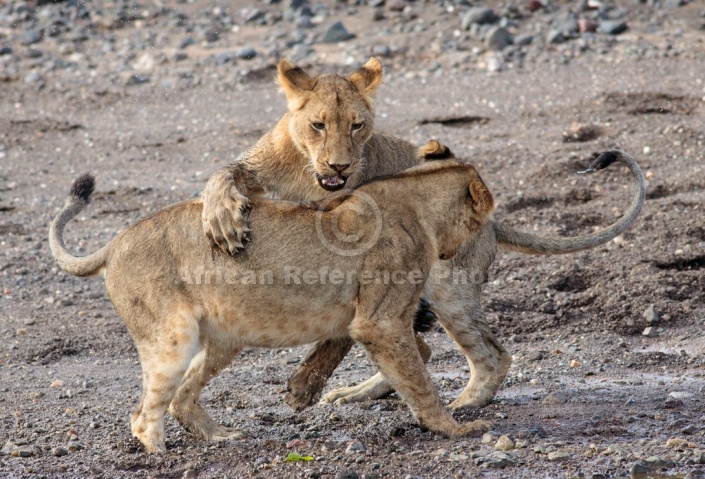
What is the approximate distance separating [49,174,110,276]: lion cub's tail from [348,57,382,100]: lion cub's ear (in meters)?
1.45

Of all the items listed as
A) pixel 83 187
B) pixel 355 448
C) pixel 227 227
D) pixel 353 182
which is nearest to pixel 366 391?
pixel 355 448

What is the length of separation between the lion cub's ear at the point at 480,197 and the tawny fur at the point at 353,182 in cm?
48

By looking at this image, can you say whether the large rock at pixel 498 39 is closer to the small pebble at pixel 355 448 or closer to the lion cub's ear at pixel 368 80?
the lion cub's ear at pixel 368 80

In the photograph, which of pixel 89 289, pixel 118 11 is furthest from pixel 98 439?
pixel 118 11

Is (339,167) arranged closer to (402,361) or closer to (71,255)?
(402,361)

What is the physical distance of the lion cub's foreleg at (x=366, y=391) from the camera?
5977mm

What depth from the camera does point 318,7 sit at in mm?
14125

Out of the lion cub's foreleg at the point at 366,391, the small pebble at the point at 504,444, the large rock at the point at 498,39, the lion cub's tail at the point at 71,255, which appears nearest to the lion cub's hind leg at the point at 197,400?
the lion cub's tail at the point at 71,255

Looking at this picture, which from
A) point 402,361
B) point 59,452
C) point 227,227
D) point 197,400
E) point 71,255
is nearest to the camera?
point 402,361

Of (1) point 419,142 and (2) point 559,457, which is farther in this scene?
(1) point 419,142

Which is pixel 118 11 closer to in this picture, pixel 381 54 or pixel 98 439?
pixel 381 54

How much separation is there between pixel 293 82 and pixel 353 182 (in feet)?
2.30

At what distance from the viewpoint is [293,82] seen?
6.11m

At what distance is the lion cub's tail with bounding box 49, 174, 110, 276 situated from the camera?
529cm
